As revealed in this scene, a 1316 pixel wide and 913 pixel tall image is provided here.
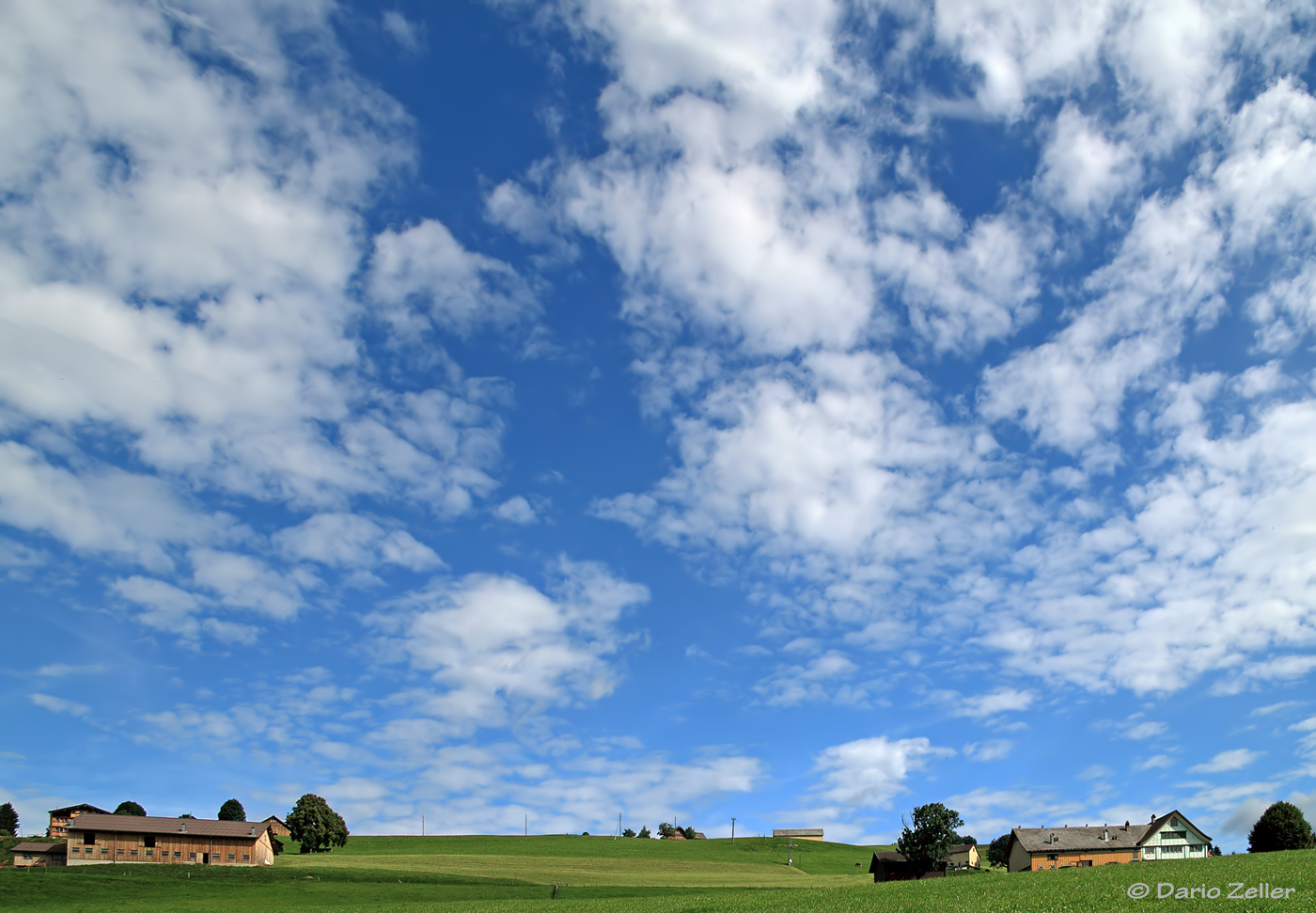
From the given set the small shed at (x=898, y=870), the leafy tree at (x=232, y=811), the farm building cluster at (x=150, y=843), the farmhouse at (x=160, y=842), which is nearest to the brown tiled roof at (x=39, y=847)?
the farm building cluster at (x=150, y=843)

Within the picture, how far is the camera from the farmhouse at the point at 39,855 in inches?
3885

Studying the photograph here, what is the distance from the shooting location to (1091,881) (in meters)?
41.5

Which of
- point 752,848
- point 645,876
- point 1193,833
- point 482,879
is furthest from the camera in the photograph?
point 752,848

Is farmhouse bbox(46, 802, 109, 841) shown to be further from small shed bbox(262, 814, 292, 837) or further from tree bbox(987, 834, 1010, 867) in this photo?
tree bbox(987, 834, 1010, 867)

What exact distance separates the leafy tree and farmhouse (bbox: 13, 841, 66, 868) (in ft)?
254

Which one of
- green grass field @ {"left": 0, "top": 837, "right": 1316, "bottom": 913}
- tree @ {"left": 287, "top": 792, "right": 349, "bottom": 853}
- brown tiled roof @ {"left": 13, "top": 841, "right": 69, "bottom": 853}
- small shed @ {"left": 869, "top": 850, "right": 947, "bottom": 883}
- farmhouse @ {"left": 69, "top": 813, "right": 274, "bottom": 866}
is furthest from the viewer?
tree @ {"left": 287, "top": 792, "right": 349, "bottom": 853}

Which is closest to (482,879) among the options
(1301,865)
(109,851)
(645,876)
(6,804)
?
(645,876)

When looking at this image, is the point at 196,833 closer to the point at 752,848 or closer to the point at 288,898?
the point at 288,898

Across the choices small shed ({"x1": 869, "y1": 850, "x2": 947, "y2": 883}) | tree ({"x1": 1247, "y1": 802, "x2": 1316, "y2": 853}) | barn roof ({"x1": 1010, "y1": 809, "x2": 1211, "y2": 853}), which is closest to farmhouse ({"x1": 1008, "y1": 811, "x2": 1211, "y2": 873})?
barn roof ({"x1": 1010, "y1": 809, "x2": 1211, "y2": 853})

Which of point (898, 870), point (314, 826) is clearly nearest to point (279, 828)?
point (314, 826)

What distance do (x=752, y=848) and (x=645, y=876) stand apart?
3114 inches

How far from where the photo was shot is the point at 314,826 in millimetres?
121375

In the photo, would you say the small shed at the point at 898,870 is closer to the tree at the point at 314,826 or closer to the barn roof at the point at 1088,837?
the barn roof at the point at 1088,837

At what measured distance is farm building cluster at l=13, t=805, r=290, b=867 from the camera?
3784 inches
